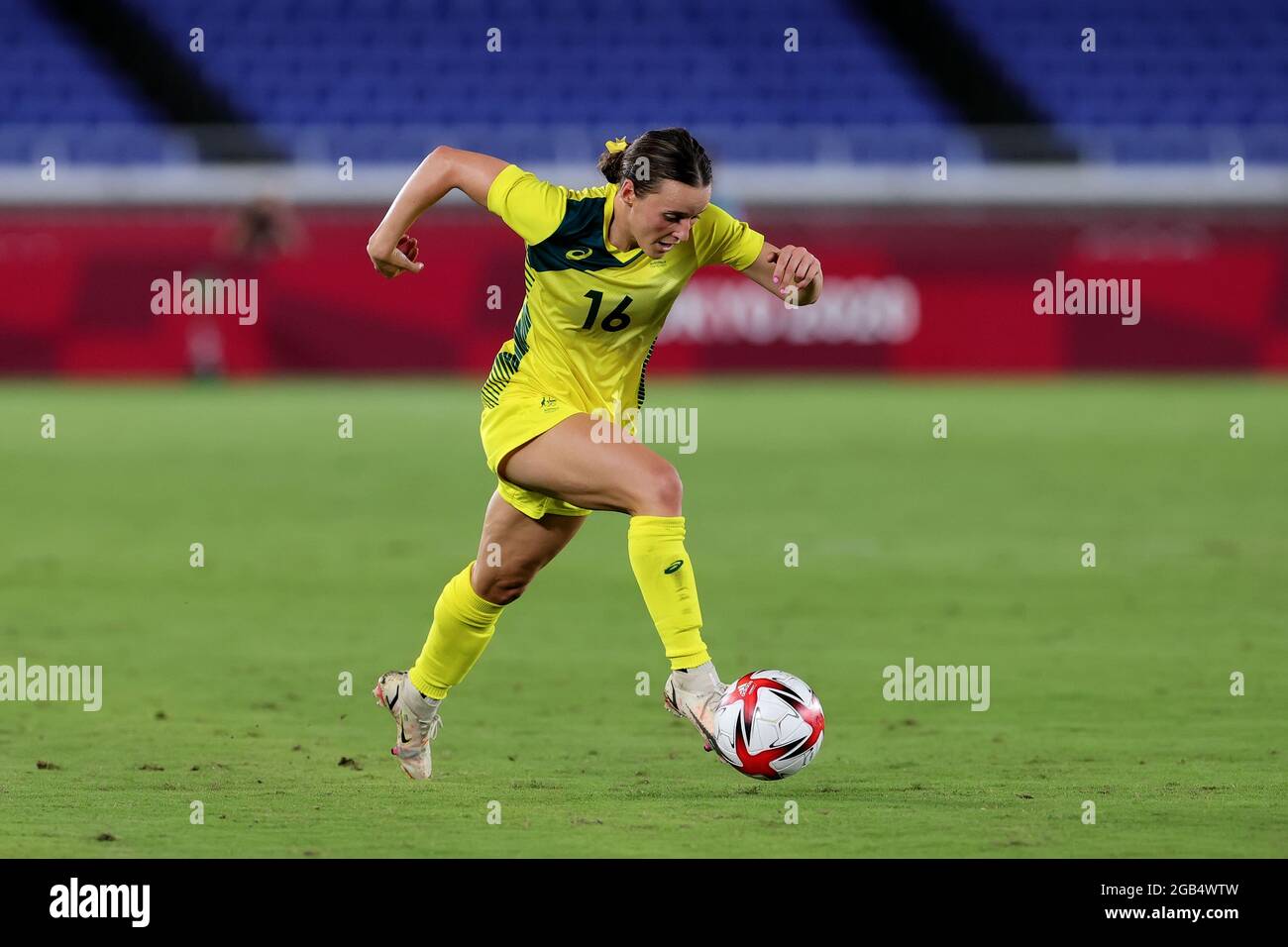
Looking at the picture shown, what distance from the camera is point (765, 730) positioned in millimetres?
5953

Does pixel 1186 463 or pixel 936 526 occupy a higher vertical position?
pixel 1186 463

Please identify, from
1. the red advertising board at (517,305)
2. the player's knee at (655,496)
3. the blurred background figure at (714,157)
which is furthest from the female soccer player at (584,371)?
the red advertising board at (517,305)

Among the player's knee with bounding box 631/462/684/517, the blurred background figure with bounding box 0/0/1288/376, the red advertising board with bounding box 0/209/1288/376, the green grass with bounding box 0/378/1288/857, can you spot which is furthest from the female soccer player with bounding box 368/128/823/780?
the red advertising board with bounding box 0/209/1288/376

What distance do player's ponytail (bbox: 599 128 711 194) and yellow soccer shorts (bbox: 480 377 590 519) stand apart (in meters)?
0.74

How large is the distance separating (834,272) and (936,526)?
10.7 meters

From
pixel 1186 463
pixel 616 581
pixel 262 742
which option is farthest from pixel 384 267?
pixel 1186 463

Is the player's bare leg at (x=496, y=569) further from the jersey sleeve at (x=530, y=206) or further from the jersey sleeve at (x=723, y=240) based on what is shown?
the jersey sleeve at (x=723, y=240)

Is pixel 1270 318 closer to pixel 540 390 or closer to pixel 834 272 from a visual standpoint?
pixel 834 272

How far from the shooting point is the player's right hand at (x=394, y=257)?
6441 millimetres

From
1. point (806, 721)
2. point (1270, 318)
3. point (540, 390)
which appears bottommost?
point (806, 721)

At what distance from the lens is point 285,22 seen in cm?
3053

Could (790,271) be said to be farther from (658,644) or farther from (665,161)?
(658,644)

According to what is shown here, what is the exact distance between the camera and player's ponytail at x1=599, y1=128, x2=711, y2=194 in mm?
6102

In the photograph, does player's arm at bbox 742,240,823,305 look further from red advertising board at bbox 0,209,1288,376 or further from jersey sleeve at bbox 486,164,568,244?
red advertising board at bbox 0,209,1288,376
